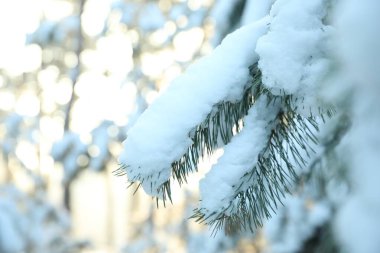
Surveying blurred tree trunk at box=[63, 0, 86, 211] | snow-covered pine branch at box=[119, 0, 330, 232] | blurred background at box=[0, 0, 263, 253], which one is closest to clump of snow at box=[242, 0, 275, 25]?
snow-covered pine branch at box=[119, 0, 330, 232]

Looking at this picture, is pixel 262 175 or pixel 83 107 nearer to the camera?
pixel 262 175

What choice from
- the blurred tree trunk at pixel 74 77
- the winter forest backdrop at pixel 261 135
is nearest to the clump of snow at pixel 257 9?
the winter forest backdrop at pixel 261 135

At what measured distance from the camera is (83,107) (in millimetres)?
7016

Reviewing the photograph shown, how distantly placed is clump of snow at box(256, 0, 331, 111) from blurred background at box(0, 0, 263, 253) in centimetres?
287

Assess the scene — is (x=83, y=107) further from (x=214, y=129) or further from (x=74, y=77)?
(x=214, y=129)

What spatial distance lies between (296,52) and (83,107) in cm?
653

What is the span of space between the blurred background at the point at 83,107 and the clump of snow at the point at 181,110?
281cm

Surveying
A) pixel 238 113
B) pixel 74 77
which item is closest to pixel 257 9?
pixel 238 113

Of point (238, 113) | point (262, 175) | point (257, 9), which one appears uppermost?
point (257, 9)

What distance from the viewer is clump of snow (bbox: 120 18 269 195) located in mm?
760

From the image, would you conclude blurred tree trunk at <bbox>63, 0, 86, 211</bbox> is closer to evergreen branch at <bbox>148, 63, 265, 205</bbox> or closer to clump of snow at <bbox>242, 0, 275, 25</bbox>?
clump of snow at <bbox>242, 0, 275, 25</bbox>

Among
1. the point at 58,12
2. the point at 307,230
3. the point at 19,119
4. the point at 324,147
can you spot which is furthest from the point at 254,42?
the point at 19,119

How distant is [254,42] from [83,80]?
6668mm

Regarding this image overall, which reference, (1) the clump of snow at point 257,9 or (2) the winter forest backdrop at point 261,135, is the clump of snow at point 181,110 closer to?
(2) the winter forest backdrop at point 261,135
